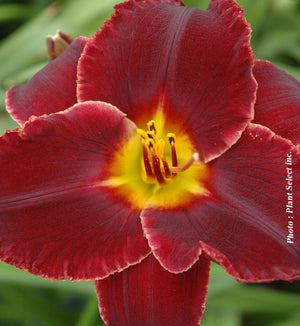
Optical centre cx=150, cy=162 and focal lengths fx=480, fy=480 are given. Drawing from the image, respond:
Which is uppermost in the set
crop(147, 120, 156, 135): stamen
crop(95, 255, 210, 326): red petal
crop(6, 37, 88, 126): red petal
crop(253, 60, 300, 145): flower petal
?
crop(6, 37, 88, 126): red petal

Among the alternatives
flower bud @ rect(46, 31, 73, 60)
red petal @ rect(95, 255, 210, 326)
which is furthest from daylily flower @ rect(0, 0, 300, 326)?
flower bud @ rect(46, 31, 73, 60)

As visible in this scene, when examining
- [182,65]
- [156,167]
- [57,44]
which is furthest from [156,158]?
[57,44]

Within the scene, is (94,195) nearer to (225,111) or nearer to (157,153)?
(157,153)

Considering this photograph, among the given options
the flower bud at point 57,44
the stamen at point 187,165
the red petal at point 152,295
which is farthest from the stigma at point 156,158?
the flower bud at point 57,44

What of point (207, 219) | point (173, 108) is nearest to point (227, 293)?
point (207, 219)

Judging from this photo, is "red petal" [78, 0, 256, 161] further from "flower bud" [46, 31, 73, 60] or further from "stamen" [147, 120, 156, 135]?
"flower bud" [46, 31, 73, 60]

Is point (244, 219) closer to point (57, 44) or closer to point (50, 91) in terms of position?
point (50, 91)

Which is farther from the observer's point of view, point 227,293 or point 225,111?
point 227,293

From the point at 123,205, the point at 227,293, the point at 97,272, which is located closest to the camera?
the point at 97,272
